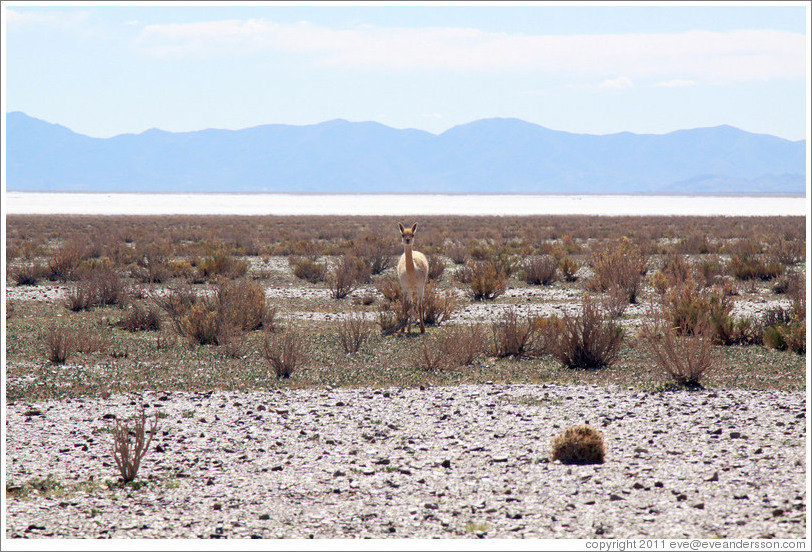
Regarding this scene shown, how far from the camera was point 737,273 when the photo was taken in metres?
22.8

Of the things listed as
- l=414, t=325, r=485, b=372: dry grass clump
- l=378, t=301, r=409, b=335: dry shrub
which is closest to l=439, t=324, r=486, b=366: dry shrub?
l=414, t=325, r=485, b=372: dry grass clump

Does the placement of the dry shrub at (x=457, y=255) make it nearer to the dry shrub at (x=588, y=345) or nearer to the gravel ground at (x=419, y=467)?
the dry shrub at (x=588, y=345)

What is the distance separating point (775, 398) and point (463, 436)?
3.47 metres

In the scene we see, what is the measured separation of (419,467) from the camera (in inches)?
280

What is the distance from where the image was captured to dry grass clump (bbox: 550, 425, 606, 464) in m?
7.05

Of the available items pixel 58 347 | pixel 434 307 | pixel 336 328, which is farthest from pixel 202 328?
pixel 434 307

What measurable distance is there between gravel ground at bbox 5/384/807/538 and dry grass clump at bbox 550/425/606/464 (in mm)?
169

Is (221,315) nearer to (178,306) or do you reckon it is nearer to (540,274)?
(178,306)

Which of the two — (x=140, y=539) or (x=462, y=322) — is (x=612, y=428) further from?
(x=462, y=322)

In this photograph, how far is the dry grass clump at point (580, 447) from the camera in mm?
7051

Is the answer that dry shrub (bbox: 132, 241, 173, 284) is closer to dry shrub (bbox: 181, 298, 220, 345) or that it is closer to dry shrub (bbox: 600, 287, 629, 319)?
dry shrub (bbox: 181, 298, 220, 345)

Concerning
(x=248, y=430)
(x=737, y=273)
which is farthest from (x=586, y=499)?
(x=737, y=273)

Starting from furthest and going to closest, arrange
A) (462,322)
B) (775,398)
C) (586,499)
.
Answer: (462,322) < (775,398) < (586,499)

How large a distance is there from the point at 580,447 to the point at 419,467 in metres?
1.28
